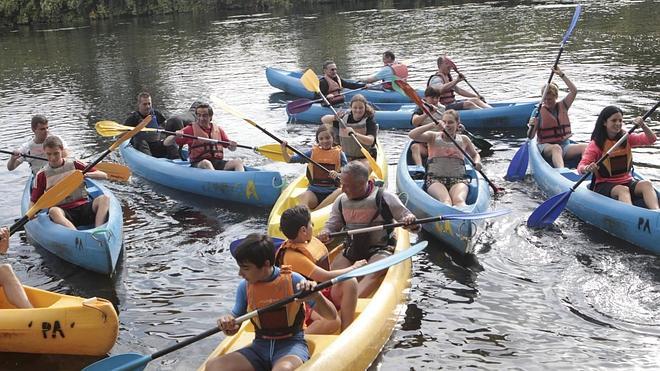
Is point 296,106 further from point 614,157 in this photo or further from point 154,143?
point 614,157

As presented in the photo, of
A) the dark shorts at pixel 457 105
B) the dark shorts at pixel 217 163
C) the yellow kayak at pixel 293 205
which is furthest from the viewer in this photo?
the dark shorts at pixel 457 105

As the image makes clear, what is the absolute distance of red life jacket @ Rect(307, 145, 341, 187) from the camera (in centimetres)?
830

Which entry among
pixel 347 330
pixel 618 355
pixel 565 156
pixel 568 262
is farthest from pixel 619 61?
pixel 347 330

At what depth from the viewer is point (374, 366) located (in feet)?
18.0

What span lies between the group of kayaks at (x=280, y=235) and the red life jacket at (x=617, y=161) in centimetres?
30

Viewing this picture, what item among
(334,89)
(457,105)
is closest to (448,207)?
(457,105)

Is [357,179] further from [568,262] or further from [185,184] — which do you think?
[185,184]

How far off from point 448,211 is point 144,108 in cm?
527

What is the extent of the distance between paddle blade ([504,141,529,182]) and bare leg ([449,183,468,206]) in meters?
2.20

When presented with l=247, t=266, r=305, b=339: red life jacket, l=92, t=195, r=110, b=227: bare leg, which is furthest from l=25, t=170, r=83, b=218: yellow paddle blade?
l=247, t=266, r=305, b=339: red life jacket

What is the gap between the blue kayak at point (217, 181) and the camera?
366 inches

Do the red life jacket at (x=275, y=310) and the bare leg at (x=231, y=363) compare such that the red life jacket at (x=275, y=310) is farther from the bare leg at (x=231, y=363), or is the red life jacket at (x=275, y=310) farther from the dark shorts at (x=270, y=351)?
the bare leg at (x=231, y=363)

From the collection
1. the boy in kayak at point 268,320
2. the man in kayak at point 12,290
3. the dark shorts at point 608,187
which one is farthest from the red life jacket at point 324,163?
the boy in kayak at point 268,320

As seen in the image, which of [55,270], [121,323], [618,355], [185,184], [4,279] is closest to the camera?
[618,355]
